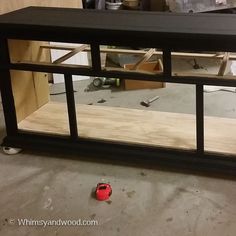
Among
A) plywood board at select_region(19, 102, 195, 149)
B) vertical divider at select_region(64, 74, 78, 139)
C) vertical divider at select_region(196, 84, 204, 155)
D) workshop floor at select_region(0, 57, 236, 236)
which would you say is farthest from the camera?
plywood board at select_region(19, 102, 195, 149)

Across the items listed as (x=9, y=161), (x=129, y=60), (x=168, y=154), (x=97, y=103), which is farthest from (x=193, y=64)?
(x=9, y=161)

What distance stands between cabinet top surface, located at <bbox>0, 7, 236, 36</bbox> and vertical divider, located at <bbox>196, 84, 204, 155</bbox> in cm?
24

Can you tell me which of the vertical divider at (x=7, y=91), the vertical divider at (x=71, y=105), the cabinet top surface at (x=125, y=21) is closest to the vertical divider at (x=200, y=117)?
the cabinet top surface at (x=125, y=21)

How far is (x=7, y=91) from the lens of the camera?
6.75 ft

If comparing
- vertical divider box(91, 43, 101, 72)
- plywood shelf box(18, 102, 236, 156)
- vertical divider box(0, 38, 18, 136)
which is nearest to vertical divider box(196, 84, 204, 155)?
plywood shelf box(18, 102, 236, 156)

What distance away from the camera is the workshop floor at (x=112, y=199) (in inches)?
64.8

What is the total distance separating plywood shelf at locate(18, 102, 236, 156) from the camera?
6.63 feet

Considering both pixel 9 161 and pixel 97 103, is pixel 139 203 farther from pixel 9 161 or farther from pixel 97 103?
pixel 97 103

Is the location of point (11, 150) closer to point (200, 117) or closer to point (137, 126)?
point (137, 126)

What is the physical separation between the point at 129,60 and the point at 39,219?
1729mm

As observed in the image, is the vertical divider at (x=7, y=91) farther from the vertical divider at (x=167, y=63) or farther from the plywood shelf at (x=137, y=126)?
the vertical divider at (x=167, y=63)

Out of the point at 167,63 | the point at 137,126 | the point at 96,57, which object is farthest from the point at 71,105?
the point at 167,63

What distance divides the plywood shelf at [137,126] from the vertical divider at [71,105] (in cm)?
8

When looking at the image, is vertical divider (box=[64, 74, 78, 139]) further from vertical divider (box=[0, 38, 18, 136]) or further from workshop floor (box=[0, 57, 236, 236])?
vertical divider (box=[0, 38, 18, 136])
